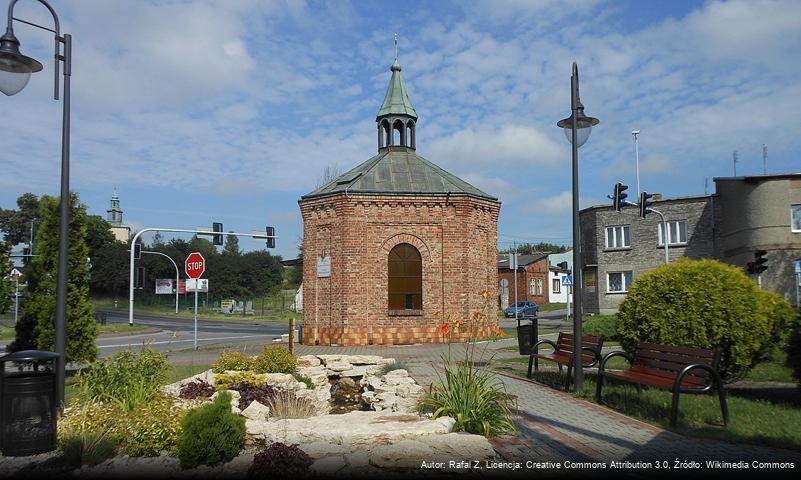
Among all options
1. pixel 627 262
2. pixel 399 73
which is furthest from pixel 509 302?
pixel 399 73

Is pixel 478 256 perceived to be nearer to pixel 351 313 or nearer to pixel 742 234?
pixel 351 313

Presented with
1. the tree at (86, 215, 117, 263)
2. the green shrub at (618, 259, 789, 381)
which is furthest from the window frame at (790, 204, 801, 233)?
the tree at (86, 215, 117, 263)

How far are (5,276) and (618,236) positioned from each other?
34584 mm

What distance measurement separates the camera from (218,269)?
78.1 metres

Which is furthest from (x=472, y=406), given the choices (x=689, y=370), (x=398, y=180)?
(x=398, y=180)

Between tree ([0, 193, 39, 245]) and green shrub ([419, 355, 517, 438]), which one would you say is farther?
tree ([0, 193, 39, 245])

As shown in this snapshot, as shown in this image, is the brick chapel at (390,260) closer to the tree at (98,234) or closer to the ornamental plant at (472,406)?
the ornamental plant at (472,406)

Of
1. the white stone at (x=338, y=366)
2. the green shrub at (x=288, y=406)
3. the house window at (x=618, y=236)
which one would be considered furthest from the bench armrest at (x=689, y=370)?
the house window at (x=618, y=236)

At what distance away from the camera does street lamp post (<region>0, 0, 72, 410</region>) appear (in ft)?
26.8

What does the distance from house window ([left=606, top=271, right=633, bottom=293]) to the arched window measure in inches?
882

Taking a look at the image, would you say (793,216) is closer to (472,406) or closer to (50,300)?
(472,406)

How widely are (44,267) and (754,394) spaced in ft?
44.4

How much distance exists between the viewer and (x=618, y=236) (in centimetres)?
3931

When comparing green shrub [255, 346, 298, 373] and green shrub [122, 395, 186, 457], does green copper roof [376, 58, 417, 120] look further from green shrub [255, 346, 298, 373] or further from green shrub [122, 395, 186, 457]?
green shrub [122, 395, 186, 457]
